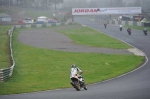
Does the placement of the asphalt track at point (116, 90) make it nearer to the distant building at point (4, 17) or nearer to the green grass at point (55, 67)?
the green grass at point (55, 67)

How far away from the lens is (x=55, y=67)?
2998 centimetres

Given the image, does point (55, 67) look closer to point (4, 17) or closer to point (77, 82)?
point (77, 82)

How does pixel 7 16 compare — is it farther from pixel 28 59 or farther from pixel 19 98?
pixel 19 98

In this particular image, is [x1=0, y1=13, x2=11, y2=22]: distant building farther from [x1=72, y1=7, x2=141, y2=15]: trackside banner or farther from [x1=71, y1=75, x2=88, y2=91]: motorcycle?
[x1=71, y1=75, x2=88, y2=91]: motorcycle

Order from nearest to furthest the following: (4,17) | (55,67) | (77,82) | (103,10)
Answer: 1. (77,82)
2. (55,67)
3. (103,10)
4. (4,17)

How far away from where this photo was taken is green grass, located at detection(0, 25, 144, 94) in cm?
2267

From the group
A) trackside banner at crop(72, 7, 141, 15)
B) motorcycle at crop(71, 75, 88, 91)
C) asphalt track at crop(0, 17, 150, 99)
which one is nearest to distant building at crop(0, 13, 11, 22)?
trackside banner at crop(72, 7, 141, 15)

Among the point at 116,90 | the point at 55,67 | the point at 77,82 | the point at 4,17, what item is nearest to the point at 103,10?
the point at 4,17

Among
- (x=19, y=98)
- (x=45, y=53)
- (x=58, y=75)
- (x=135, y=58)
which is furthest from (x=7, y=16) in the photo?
(x=19, y=98)

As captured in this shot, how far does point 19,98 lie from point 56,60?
55.1ft

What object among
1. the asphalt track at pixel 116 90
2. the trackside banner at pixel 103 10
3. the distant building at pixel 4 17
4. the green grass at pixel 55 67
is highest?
the asphalt track at pixel 116 90

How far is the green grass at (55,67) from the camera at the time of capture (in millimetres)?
22666

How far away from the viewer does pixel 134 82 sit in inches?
861

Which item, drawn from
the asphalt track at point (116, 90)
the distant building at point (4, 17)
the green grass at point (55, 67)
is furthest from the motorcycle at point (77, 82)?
the distant building at point (4, 17)
